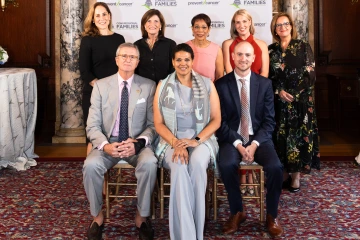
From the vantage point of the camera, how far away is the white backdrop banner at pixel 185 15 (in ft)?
22.0

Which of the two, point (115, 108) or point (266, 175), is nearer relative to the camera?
point (266, 175)

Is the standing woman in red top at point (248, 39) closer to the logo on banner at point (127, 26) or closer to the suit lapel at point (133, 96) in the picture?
the suit lapel at point (133, 96)

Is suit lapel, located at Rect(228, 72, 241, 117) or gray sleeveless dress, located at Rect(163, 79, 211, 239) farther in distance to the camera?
suit lapel, located at Rect(228, 72, 241, 117)

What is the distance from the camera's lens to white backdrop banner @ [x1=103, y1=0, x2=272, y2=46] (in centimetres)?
669

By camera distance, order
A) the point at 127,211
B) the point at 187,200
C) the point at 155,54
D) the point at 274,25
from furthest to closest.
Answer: the point at 155,54 < the point at 274,25 < the point at 127,211 < the point at 187,200

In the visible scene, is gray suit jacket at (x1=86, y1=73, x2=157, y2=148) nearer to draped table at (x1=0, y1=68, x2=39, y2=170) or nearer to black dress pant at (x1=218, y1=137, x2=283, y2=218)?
black dress pant at (x1=218, y1=137, x2=283, y2=218)

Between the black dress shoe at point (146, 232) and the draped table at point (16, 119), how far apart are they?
2441mm

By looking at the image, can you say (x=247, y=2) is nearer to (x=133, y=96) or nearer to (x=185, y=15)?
(x=185, y=15)

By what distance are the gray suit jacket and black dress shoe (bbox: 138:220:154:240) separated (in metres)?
0.63

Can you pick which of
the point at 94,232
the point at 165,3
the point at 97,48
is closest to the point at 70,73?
the point at 165,3

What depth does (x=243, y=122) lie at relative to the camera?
416 cm

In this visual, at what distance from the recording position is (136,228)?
3.97m

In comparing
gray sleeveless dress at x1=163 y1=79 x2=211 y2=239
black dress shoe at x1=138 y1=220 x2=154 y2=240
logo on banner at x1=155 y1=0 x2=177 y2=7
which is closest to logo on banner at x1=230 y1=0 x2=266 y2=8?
logo on banner at x1=155 y1=0 x2=177 y2=7

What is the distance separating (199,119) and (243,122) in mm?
406
